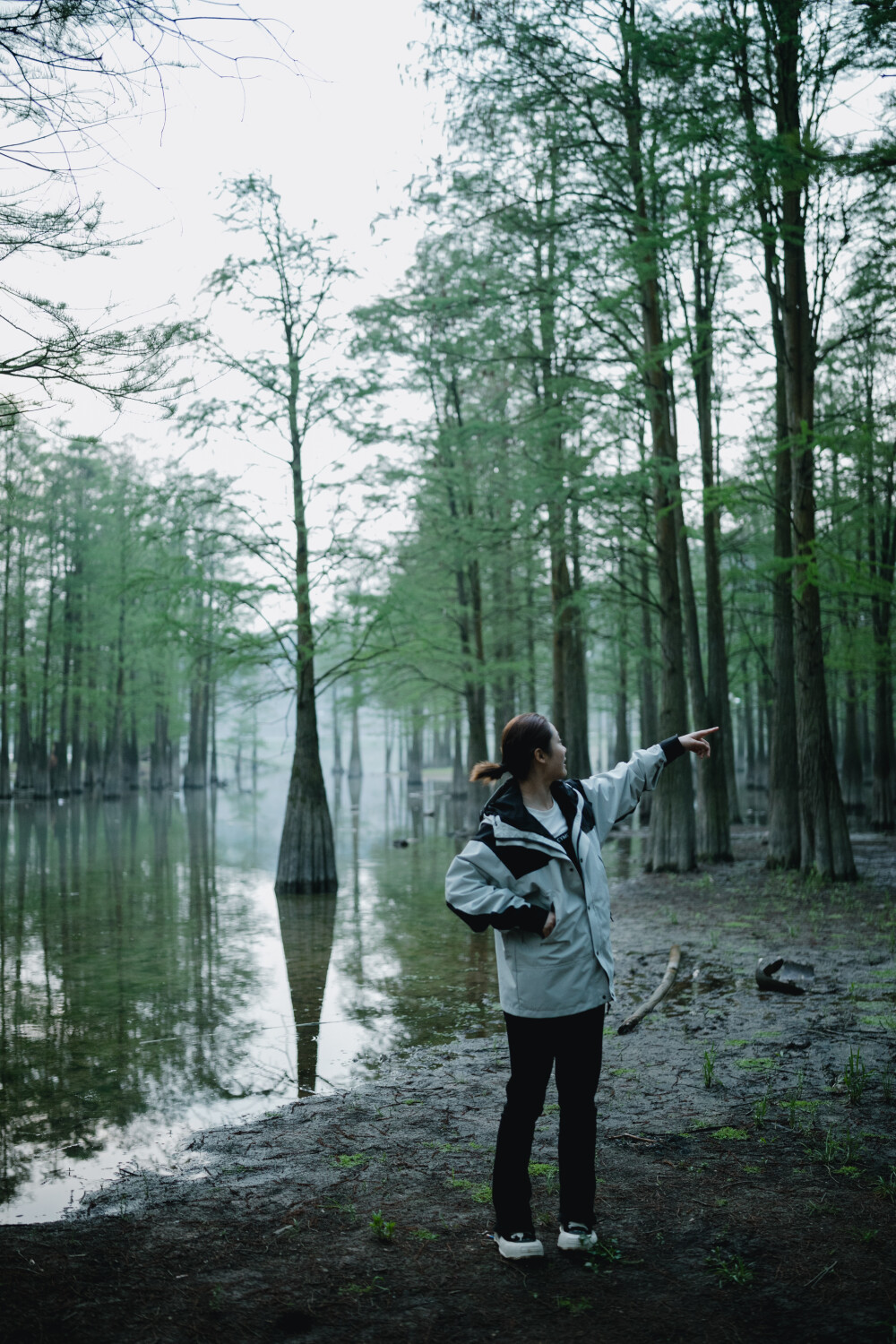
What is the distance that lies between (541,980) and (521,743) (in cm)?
78

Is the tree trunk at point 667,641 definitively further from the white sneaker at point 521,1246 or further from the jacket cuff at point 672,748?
the white sneaker at point 521,1246

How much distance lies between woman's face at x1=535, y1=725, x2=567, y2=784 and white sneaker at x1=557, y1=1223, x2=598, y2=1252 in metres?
1.45

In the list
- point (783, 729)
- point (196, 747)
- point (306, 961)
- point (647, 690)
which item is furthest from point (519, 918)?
point (196, 747)

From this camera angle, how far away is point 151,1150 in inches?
192

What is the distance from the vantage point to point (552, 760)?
3404 mm

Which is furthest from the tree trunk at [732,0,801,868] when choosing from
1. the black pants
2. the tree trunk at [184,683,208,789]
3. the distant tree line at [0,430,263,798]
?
the tree trunk at [184,683,208,789]

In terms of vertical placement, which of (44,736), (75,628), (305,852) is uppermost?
(75,628)

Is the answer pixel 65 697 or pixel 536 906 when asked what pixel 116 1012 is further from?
pixel 65 697

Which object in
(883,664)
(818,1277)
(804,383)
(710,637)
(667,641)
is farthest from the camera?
(883,664)

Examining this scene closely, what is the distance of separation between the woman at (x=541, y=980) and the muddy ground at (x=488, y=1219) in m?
0.22

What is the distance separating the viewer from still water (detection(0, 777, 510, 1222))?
211 inches

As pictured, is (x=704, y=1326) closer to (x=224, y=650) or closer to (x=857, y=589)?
(x=857, y=589)

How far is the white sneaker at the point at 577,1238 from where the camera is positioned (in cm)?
317

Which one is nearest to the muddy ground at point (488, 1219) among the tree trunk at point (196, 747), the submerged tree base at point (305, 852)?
the submerged tree base at point (305, 852)
